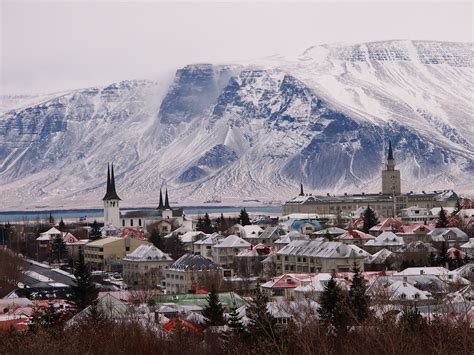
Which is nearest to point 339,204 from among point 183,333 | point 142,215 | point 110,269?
point 142,215

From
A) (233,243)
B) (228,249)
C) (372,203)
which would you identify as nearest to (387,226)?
(233,243)

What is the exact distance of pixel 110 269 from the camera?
102750 millimetres

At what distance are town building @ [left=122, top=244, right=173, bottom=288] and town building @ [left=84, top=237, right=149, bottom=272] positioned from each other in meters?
8.88

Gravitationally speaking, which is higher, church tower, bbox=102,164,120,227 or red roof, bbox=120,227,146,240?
church tower, bbox=102,164,120,227

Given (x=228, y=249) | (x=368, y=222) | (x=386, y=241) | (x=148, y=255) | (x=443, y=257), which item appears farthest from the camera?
(x=368, y=222)

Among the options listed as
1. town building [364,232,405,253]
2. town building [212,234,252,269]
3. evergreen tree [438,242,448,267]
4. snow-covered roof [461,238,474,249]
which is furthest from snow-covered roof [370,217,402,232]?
evergreen tree [438,242,448,267]

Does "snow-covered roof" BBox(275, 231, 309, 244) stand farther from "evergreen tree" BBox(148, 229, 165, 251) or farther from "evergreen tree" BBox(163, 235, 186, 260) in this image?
"evergreen tree" BBox(148, 229, 165, 251)

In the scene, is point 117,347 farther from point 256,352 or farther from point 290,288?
point 290,288

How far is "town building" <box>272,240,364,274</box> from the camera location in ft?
289

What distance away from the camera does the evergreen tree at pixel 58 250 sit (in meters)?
112

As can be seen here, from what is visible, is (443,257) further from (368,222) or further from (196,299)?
(368,222)

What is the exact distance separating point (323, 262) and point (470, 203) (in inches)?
3450

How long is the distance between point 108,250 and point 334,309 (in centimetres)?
6445

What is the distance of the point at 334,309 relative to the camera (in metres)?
47.4
